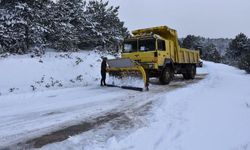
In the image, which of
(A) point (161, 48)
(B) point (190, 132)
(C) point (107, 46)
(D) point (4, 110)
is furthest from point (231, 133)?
(C) point (107, 46)

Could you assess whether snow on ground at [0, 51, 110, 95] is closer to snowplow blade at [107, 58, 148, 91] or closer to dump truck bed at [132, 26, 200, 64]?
snowplow blade at [107, 58, 148, 91]

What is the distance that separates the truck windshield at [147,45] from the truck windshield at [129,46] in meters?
0.41

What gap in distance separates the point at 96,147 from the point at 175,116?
3395 mm

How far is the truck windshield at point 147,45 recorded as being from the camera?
18375mm

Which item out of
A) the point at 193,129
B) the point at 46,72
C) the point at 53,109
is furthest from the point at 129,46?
the point at 193,129

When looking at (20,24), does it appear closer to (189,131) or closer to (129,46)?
(129,46)

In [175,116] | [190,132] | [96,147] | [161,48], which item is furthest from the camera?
[161,48]

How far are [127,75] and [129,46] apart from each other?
2.39 metres

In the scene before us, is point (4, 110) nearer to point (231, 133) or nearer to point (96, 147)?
point (96, 147)

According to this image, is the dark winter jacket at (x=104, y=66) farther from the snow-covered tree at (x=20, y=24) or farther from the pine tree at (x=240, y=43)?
the pine tree at (x=240, y=43)

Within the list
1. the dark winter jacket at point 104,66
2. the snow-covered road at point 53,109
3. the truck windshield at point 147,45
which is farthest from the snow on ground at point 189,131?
the truck windshield at point 147,45

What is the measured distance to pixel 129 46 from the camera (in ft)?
63.0

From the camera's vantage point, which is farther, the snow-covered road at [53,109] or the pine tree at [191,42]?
the pine tree at [191,42]

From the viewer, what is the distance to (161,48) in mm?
18906
